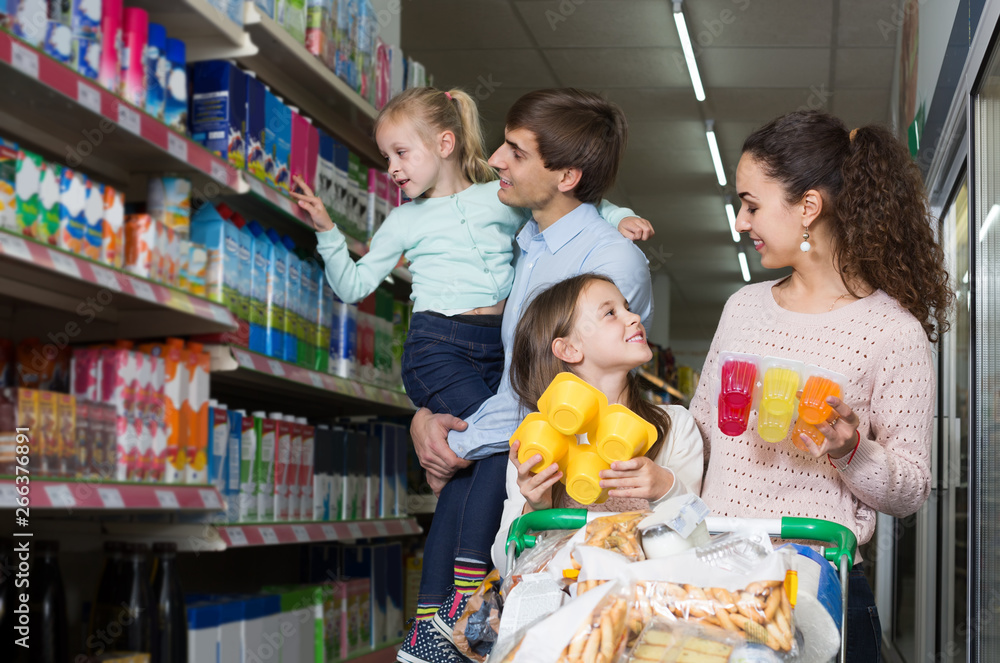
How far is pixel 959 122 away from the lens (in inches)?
128

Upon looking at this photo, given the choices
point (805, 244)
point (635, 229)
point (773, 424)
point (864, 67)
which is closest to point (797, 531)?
point (773, 424)

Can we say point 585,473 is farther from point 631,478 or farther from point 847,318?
point 847,318

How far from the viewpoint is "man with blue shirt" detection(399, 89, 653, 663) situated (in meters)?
2.04

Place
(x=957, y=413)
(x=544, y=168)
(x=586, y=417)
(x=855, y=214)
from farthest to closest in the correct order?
(x=957, y=413), (x=544, y=168), (x=855, y=214), (x=586, y=417)

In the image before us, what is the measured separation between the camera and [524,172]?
215cm

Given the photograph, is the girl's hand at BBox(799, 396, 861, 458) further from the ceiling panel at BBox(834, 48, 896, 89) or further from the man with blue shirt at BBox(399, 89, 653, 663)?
the ceiling panel at BBox(834, 48, 896, 89)

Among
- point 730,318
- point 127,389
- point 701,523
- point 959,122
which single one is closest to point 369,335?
point 127,389

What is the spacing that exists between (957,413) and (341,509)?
283cm

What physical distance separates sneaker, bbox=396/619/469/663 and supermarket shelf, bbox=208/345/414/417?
1.00 meters

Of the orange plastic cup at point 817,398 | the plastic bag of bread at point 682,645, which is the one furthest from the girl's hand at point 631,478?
the plastic bag of bread at point 682,645

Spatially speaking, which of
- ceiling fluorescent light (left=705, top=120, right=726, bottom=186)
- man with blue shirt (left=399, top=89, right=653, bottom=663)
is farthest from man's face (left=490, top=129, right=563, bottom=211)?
ceiling fluorescent light (left=705, top=120, right=726, bottom=186)

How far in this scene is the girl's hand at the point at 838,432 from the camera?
140 centimetres

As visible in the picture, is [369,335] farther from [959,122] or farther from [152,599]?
[959,122]

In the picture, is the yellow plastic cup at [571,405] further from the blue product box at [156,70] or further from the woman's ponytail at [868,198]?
the blue product box at [156,70]
